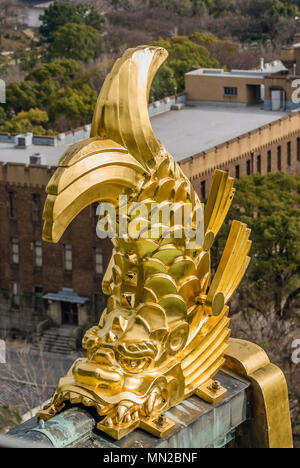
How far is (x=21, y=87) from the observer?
3880 inches

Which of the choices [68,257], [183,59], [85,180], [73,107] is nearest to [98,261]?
[68,257]

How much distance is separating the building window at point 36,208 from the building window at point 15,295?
13.4 feet

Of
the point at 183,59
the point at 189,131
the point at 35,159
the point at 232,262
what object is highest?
the point at 232,262

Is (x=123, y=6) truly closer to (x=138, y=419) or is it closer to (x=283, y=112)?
(x=283, y=112)

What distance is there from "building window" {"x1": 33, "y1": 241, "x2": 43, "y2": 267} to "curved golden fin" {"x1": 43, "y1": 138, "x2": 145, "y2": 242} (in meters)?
41.0

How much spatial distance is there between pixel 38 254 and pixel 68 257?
1.98m

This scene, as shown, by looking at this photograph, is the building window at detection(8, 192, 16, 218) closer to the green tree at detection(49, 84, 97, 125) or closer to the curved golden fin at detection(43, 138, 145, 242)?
the green tree at detection(49, 84, 97, 125)

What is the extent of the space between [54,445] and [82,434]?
612 mm

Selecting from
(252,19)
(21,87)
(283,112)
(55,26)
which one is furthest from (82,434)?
(252,19)

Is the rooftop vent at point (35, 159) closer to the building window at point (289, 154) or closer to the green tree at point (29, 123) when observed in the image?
the green tree at point (29, 123)

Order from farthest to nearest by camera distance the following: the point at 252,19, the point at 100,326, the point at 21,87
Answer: the point at 252,19
the point at 21,87
the point at 100,326

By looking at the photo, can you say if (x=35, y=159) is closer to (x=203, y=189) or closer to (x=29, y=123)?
(x=203, y=189)

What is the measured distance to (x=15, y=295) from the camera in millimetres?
63406

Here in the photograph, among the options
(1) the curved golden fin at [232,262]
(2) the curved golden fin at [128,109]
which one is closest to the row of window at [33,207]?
(1) the curved golden fin at [232,262]
